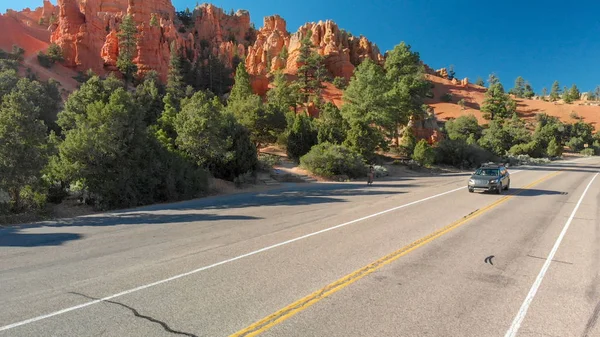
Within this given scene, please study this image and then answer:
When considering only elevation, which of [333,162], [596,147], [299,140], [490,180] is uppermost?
[299,140]

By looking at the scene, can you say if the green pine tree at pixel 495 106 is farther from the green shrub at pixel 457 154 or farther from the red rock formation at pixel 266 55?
the red rock formation at pixel 266 55

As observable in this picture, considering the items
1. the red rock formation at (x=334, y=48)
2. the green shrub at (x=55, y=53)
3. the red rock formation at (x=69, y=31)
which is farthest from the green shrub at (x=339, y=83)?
the green shrub at (x=55, y=53)

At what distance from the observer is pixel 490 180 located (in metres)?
20.0

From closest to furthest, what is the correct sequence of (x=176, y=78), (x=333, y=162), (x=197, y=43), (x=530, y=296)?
(x=530, y=296) → (x=333, y=162) → (x=176, y=78) → (x=197, y=43)

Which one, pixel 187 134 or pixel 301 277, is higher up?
pixel 187 134

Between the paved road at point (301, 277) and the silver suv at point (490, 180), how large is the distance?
276 inches

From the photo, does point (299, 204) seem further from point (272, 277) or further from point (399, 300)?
point (399, 300)

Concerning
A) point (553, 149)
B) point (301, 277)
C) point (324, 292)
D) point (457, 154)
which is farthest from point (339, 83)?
point (324, 292)

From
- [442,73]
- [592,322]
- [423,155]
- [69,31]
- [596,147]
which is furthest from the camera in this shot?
[442,73]

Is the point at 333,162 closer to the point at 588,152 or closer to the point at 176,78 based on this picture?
the point at 176,78

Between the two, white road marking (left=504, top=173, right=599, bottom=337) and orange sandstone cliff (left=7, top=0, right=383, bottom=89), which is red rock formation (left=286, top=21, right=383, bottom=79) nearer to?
orange sandstone cliff (left=7, top=0, right=383, bottom=89)

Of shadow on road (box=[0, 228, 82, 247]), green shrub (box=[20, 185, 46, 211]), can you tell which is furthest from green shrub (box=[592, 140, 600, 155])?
shadow on road (box=[0, 228, 82, 247])

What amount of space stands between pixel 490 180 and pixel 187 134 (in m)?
18.3

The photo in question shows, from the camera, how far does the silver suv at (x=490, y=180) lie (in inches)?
784
